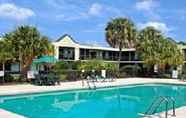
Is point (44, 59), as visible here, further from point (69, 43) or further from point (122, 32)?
point (122, 32)

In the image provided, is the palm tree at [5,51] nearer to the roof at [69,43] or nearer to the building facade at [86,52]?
the building facade at [86,52]

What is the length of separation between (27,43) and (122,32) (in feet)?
82.2

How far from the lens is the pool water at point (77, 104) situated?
14500mm

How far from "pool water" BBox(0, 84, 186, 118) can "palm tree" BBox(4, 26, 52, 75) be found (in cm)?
482

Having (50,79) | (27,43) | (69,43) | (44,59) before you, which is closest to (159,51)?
(69,43)

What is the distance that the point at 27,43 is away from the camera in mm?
24562

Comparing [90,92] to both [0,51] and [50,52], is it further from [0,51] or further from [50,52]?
[0,51]

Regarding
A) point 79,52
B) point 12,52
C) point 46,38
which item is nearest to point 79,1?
point 46,38

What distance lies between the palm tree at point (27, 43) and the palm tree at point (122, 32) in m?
23.5

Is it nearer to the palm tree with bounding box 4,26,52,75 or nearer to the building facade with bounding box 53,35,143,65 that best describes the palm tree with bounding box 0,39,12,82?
the palm tree with bounding box 4,26,52,75

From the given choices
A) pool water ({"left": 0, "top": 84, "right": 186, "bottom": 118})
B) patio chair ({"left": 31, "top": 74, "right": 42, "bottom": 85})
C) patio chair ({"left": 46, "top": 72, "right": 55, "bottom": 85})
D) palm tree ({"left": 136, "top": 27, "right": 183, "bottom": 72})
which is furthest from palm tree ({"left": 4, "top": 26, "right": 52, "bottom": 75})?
palm tree ({"left": 136, "top": 27, "right": 183, "bottom": 72})

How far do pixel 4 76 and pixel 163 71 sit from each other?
73.7 feet

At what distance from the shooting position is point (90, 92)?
74.7 feet

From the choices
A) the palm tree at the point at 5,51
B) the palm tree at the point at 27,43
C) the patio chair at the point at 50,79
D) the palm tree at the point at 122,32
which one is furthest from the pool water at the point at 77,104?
the palm tree at the point at 122,32
